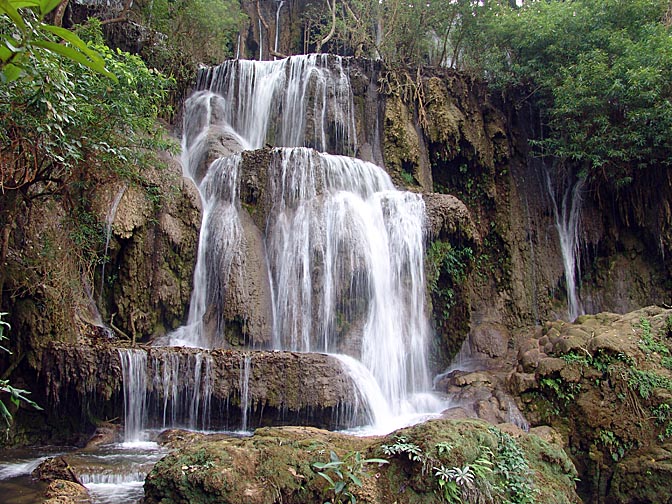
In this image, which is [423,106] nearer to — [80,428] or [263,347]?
[263,347]

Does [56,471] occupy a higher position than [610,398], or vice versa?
[610,398]

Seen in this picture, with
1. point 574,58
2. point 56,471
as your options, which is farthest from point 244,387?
point 574,58

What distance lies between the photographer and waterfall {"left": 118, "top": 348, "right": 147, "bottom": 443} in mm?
7637

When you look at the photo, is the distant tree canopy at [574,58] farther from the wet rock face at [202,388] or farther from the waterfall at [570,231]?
the wet rock face at [202,388]

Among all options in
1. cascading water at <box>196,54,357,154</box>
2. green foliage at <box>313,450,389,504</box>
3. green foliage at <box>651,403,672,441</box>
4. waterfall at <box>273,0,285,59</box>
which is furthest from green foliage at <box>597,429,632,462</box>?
waterfall at <box>273,0,285,59</box>

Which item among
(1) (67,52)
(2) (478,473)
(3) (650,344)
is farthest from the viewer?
(3) (650,344)

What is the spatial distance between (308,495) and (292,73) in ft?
41.8

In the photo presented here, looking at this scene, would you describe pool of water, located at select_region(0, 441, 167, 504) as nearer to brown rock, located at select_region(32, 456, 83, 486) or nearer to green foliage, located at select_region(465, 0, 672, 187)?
brown rock, located at select_region(32, 456, 83, 486)

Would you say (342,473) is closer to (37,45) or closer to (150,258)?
(37,45)

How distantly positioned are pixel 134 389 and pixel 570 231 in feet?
42.0

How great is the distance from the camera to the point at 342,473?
4.43m

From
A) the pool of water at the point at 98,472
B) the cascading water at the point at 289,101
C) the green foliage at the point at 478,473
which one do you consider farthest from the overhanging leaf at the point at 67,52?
the cascading water at the point at 289,101

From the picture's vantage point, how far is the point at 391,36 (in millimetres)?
17016

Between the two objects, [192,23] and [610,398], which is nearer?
[610,398]
